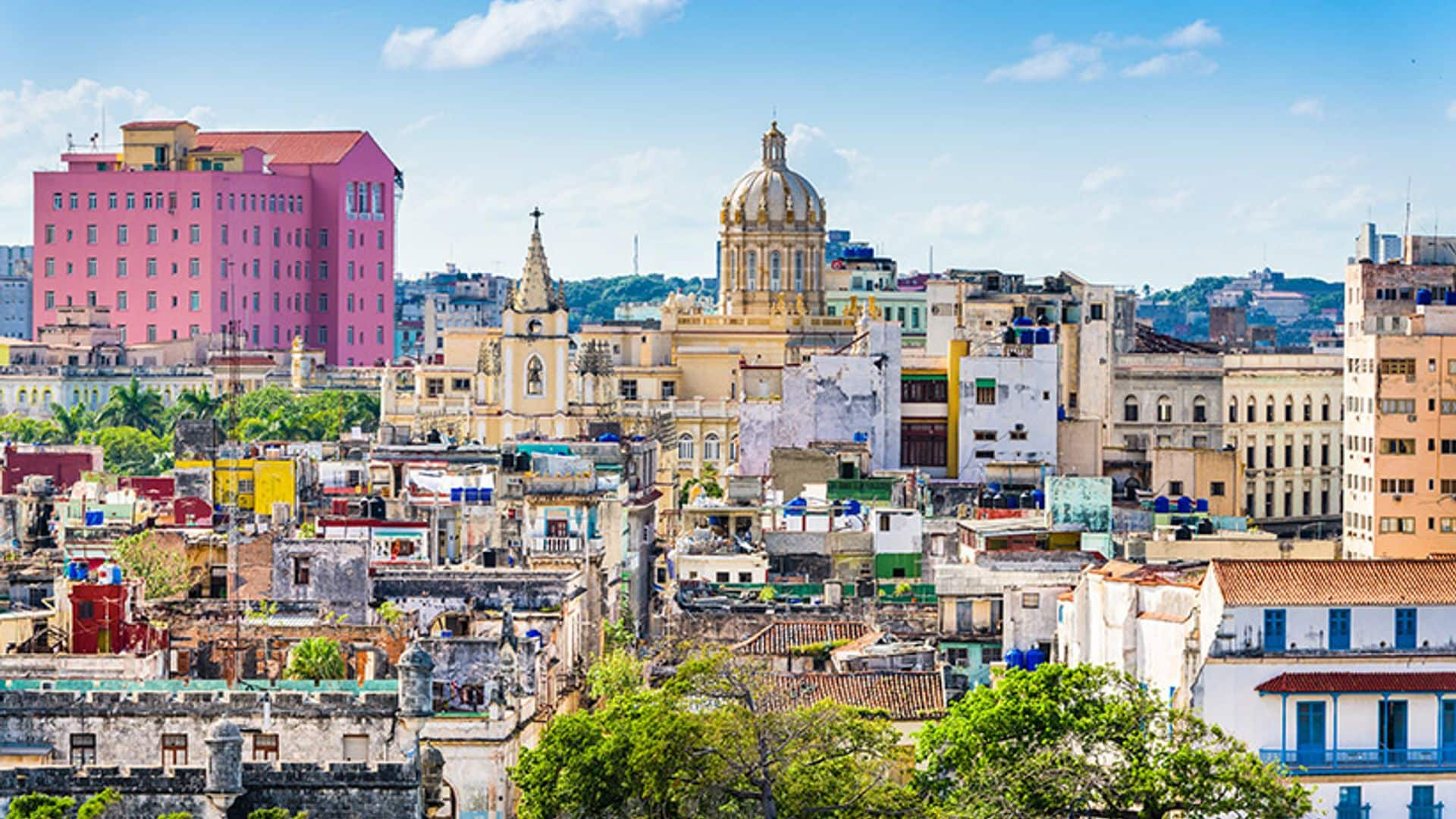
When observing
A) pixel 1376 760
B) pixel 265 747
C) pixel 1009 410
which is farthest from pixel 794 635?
pixel 1009 410

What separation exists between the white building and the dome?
50.1 metres

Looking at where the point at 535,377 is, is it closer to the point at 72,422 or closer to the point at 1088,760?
the point at 72,422

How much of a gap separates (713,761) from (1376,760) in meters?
11.1

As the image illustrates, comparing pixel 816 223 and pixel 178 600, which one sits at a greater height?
pixel 816 223

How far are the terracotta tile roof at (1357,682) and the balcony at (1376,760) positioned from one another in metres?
0.96

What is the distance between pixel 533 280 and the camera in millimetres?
160375

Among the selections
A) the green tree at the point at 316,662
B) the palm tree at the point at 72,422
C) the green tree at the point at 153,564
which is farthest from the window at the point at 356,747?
the palm tree at the point at 72,422

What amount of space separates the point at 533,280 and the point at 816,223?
21.7m

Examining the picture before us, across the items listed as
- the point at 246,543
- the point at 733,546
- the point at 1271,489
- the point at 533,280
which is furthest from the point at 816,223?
the point at 246,543

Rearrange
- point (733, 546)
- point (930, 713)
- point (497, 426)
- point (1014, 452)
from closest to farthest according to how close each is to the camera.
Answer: point (930, 713) < point (733, 546) < point (1014, 452) < point (497, 426)

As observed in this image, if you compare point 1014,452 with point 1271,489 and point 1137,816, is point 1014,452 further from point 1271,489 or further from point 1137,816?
point 1137,816

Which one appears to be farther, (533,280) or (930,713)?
(533,280)

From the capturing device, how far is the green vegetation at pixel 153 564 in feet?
281

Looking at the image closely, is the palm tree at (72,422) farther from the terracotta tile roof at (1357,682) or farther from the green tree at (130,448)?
the terracotta tile roof at (1357,682)
